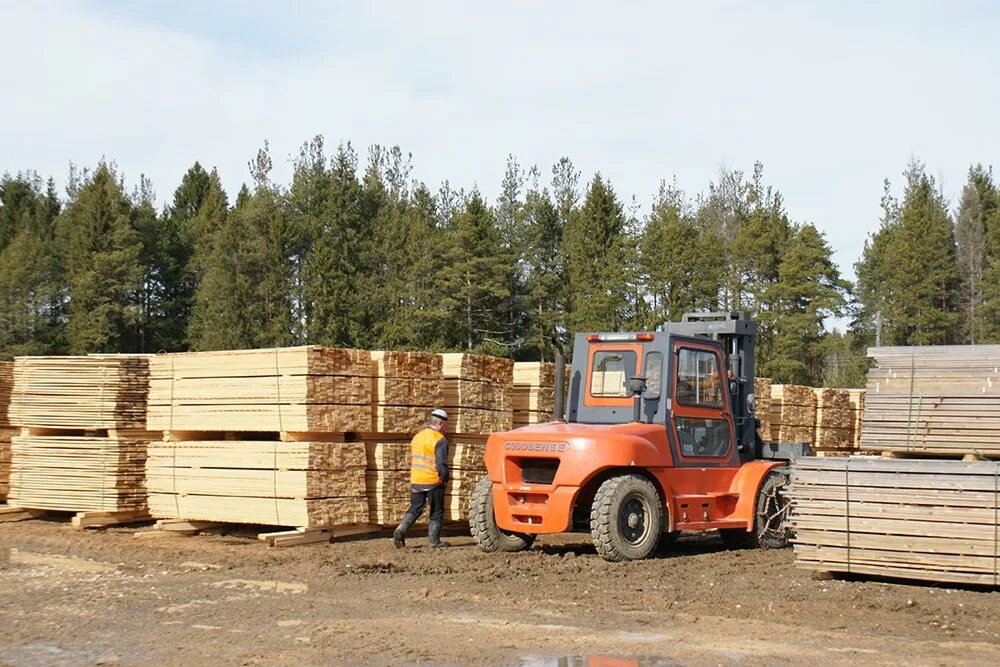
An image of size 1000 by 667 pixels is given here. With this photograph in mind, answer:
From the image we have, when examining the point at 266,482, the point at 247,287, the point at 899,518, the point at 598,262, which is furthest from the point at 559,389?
the point at 247,287

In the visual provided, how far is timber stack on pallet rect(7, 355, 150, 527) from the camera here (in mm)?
14086

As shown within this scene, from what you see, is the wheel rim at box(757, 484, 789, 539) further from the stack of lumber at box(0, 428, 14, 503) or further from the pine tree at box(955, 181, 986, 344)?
the pine tree at box(955, 181, 986, 344)

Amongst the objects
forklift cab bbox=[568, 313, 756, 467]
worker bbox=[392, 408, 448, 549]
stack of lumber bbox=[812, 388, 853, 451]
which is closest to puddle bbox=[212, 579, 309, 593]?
worker bbox=[392, 408, 448, 549]

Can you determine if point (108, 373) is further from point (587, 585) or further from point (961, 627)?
point (961, 627)

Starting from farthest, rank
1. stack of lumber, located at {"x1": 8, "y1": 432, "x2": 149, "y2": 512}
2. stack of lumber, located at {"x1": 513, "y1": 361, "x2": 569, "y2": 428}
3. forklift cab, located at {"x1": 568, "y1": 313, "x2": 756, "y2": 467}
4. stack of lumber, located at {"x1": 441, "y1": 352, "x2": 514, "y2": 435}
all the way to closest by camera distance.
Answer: stack of lumber, located at {"x1": 513, "y1": 361, "x2": 569, "y2": 428} → stack of lumber, located at {"x1": 8, "y1": 432, "x2": 149, "y2": 512} → stack of lumber, located at {"x1": 441, "y1": 352, "x2": 514, "y2": 435} → forklift cab, located at {"x1": 568, "y1": 313, "x2": 756, "y2": 467}

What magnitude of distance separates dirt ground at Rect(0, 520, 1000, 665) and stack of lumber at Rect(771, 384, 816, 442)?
18.2ft

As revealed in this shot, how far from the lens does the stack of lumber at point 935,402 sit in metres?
12.1

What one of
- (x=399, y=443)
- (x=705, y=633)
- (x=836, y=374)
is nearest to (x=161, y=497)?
(x=399, y=443)

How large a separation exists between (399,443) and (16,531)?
Result: 208 inches

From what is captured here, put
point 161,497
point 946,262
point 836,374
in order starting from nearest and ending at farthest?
point 161,497 < point 836,374 < point 946,262

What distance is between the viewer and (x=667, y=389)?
11.8m

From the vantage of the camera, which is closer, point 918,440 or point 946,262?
point 918,440

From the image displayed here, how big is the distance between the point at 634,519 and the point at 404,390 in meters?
3.28

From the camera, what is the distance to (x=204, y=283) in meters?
53.8
